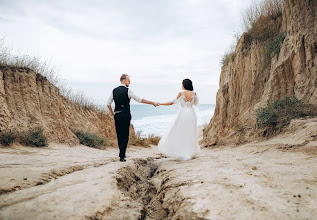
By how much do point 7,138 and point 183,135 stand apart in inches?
208

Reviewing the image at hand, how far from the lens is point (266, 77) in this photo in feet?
29.4

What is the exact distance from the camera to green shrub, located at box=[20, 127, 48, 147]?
7.25 metres

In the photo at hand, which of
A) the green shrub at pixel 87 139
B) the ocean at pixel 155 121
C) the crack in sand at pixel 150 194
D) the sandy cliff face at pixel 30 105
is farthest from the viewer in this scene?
the ocean at pixel 155 121

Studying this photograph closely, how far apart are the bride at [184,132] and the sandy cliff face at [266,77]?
136 inches

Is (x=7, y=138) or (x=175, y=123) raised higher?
(x=175, y=123)

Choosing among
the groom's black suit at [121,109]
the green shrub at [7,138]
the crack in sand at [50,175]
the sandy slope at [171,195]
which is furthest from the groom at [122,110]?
the green shrub at [7,138]

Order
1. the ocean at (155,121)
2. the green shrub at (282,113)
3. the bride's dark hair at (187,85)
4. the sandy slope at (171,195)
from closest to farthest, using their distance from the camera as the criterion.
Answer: the sandy slope at (171,195) < the bride's dark hair at (187,85) < the green shrub at (282,113) < the ocean at (155,121)

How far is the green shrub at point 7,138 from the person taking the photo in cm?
649

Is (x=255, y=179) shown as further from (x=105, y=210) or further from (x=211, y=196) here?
(x=105, y=210)

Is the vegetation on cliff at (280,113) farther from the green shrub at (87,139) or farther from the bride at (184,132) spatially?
the green shrub at (87,139)

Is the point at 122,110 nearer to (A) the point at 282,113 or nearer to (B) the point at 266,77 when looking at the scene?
(A) the point at 282,113

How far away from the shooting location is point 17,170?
11.1 ft

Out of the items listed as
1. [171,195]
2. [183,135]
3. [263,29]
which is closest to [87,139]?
[183,135]

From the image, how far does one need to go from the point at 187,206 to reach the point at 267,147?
164 inches
